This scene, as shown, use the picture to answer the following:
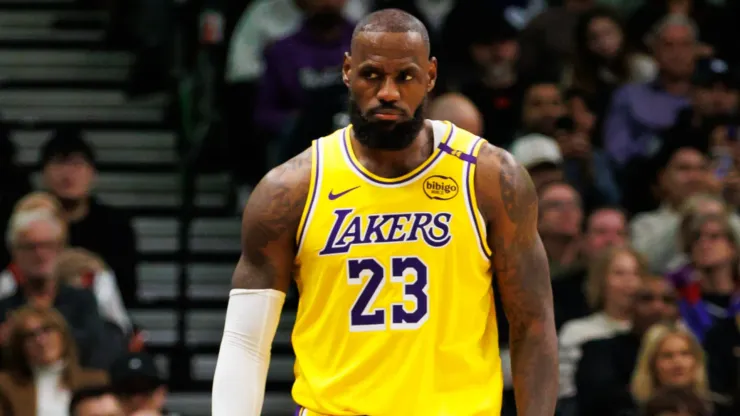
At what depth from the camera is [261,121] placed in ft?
31.6

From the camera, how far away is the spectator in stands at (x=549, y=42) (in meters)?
10.5

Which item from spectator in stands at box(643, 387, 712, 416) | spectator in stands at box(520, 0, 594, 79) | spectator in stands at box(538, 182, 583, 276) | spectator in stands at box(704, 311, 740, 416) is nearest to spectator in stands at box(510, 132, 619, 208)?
spectator in stands at box(538, 182, 583, 276)

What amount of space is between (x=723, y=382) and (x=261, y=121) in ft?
9.99

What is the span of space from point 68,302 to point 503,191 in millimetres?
4133

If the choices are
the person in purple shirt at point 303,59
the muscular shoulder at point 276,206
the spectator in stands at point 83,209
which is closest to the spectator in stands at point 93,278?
the spectator in stands at point 83,209

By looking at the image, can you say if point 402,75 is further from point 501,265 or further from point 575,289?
point 575,289

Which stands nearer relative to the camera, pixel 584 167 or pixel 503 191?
pixel 503 191

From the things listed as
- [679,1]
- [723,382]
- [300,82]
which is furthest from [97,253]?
[679,1]

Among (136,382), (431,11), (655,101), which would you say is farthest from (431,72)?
(431,11)

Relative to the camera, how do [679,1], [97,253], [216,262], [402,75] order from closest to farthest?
[402,75] → [97,253] → [216,262] → [679,1]

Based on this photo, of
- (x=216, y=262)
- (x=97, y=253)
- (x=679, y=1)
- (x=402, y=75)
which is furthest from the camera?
(x=679, y=1)

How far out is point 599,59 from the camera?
10.6 meters

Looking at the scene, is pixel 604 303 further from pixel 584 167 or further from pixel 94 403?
pixel 94 403

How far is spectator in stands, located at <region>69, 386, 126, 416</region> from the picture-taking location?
7.53 meters
